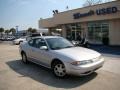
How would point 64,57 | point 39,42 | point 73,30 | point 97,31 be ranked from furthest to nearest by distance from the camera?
point 73,30 → point 97,31 → point 39,42 → point 64,57

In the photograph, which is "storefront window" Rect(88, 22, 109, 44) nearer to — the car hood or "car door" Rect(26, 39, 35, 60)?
"car door" Rect(26, 39, 35, 60)

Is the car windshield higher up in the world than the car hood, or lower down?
higher up

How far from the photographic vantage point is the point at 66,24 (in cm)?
2781

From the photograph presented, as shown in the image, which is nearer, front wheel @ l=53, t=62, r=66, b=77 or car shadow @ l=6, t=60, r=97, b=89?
car shadow @ l=6, t=60, r=97, b=89

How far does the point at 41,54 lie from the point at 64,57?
1.67 meters

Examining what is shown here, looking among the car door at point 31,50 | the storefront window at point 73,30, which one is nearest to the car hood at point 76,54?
the car door at point 31,50

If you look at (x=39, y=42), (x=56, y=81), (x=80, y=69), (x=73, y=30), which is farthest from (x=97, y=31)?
(x=80, y=69)

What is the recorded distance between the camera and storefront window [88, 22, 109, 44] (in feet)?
70.0

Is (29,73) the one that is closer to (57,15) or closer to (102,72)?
(102,72)

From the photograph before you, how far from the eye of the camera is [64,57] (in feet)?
19.7

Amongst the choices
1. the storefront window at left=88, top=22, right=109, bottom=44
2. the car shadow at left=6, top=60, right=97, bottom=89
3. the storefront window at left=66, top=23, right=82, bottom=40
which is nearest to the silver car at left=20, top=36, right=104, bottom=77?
the car shadow at left=6, top=60, right=97, bottom=89

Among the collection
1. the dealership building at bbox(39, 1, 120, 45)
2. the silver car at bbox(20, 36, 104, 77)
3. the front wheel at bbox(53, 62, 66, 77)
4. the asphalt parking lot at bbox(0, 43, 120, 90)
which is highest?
the dealership building at bbox(39, 1, 120, 45)

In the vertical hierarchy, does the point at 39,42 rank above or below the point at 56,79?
above

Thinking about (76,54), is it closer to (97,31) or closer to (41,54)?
(41,54)
